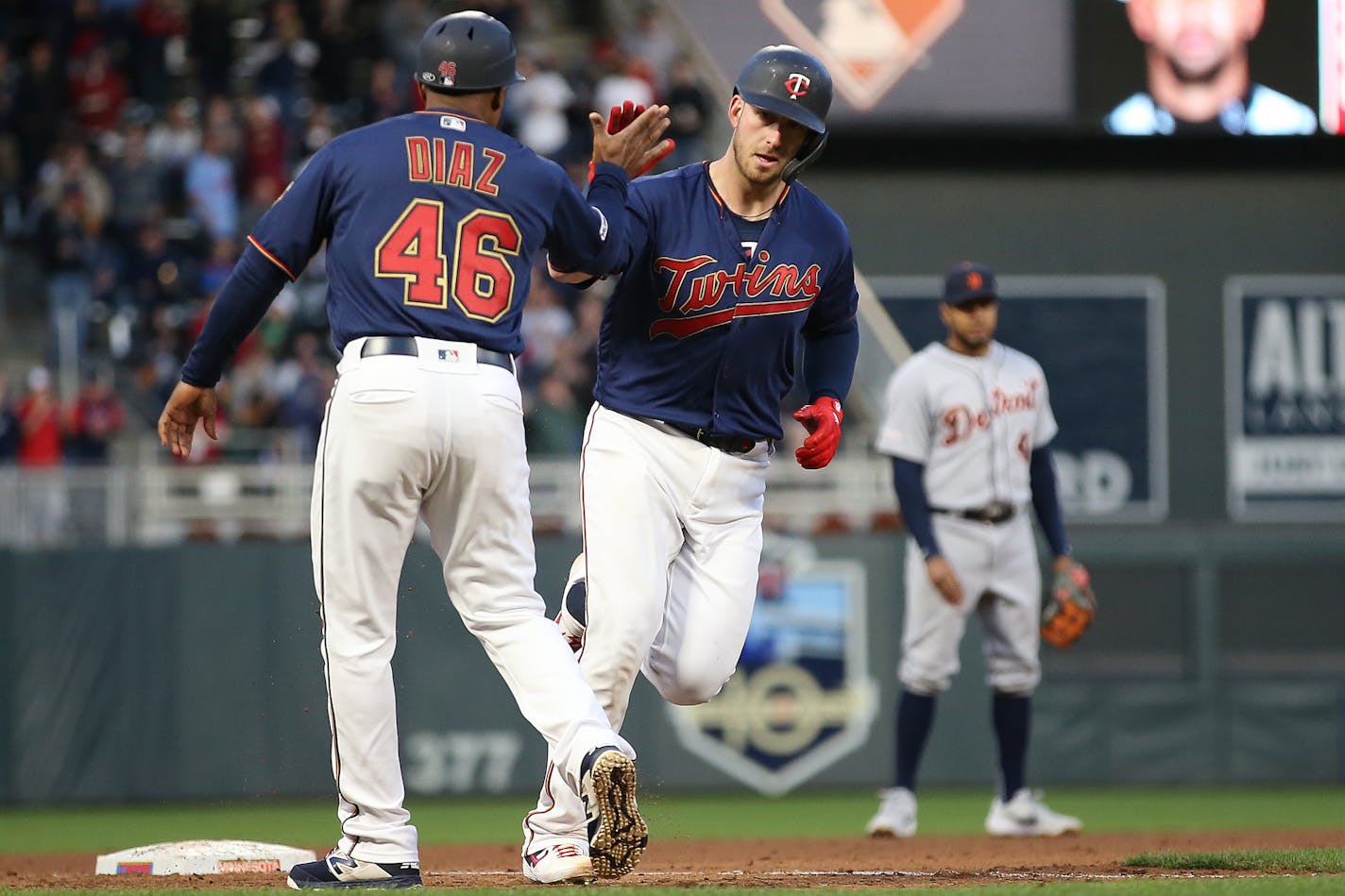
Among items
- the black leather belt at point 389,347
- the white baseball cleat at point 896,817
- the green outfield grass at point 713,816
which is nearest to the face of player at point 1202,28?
the green outfield grass at point 713,816

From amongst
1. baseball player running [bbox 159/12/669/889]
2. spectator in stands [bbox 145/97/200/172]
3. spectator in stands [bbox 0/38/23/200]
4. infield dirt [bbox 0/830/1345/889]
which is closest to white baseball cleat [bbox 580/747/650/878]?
baseball player running [bbox 159/12/669/889]

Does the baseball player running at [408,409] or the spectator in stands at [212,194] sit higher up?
the spectator in stands at [212,194]

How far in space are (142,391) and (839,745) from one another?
16.1 ft

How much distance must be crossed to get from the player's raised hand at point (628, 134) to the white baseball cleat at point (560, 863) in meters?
1.78

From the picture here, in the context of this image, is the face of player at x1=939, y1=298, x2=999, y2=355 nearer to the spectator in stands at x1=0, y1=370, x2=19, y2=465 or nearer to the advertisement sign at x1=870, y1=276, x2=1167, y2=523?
the advertisement sign at x1=870, y1=276, x2=1167, y2=523

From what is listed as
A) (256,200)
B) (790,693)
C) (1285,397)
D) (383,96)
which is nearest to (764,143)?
(790,693)

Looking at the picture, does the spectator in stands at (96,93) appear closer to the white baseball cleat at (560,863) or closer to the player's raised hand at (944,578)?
the player's raised hand at (944,578)

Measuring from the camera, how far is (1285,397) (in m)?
13.5

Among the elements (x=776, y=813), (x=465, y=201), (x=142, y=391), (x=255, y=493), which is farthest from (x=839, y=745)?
(x=465, y=201)

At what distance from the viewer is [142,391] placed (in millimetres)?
11773

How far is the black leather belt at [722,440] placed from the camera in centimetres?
509

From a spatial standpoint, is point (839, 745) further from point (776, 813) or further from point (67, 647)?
point (67, 647)

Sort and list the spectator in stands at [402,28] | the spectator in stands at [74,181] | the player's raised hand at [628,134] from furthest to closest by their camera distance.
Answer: the spectator in stands at [402,28], the spectator in stands at [74,181], the player's raised hand at [628,134]

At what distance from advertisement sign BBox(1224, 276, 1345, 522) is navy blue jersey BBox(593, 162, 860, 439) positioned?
911 cm
